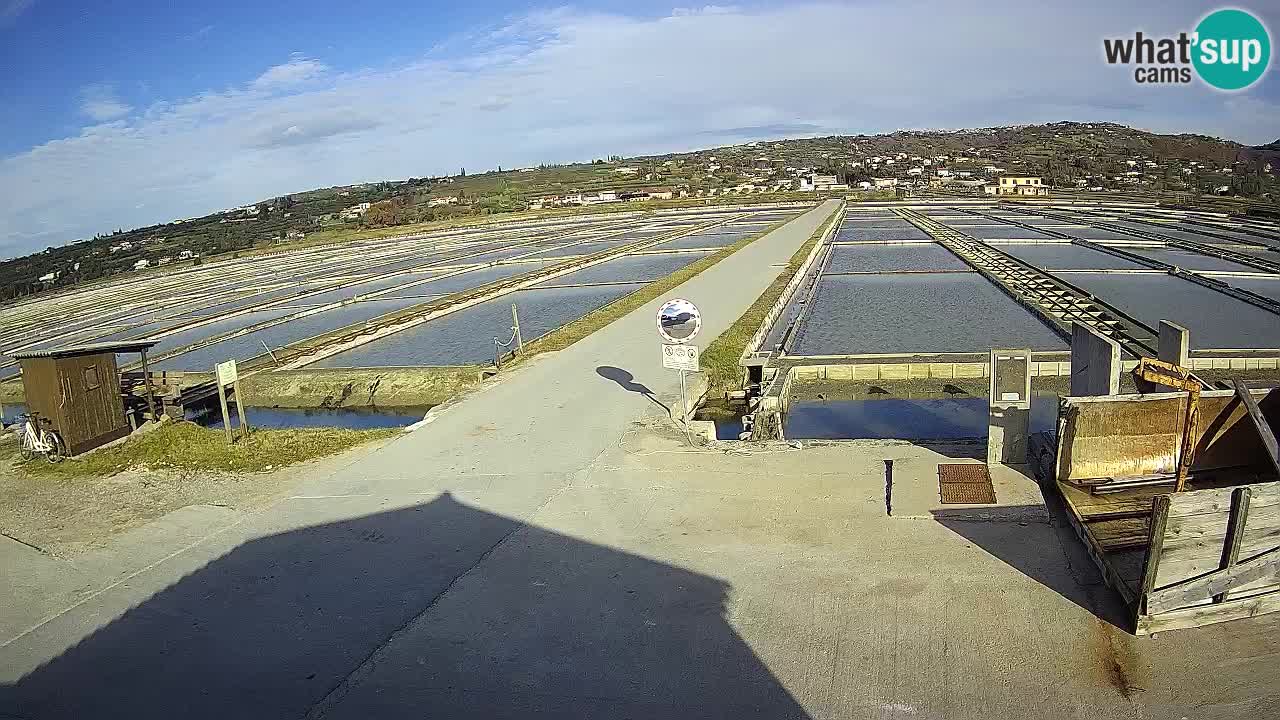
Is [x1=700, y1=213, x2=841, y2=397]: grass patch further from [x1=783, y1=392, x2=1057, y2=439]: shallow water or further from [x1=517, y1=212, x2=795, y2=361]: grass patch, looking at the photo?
[x1=517, y1=212, x2=795, y2=361]: grass patch

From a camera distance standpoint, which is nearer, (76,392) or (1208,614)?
(1208,614)

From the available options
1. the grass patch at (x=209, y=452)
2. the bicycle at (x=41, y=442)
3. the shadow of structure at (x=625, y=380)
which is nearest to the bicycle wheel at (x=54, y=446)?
the bicycle at (x=41, y=442)

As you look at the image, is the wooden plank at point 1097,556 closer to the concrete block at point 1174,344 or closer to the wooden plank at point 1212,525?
the wooden plank at point 1212,525

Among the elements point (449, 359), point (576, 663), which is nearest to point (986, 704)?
point (576, 663)

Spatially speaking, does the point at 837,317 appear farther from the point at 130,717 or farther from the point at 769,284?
the point at 130,717

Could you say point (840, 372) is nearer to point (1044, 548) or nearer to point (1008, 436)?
point (1008, 436)

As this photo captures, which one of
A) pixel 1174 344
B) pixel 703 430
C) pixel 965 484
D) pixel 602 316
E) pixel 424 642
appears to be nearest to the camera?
pixel 424 642

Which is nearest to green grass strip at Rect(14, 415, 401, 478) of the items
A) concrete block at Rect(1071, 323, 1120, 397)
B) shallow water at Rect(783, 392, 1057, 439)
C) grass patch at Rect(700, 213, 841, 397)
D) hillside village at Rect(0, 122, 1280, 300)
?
grass patch at Rect(700, 213, 841, 397)

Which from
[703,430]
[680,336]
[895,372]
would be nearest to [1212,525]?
[703,430]
